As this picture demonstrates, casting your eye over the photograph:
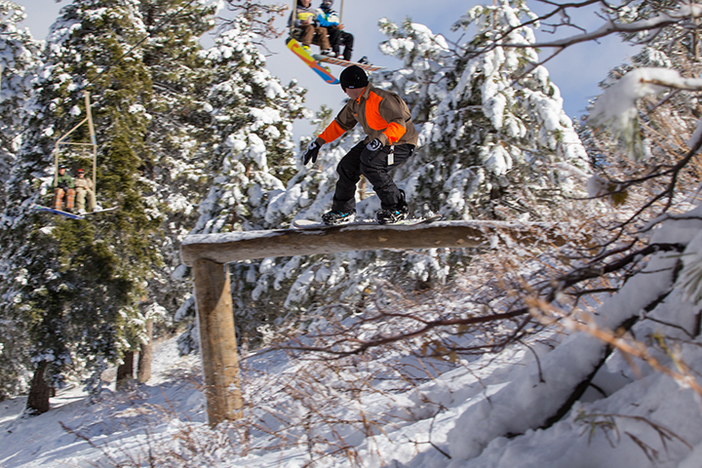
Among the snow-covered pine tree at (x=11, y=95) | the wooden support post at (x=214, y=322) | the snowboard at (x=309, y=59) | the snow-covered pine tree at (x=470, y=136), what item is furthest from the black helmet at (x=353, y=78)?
the snow-covered pine tree at (x=11, y=95)

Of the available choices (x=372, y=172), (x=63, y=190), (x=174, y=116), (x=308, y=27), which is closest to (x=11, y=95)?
(x=174, y=116)

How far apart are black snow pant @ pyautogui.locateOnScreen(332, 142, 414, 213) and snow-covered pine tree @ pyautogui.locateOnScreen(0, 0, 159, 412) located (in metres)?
8.72

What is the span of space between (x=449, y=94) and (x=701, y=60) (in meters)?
4.60

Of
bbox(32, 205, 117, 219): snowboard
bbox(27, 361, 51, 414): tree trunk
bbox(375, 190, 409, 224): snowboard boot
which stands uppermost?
bbox(32, 205, 117, 219): snowboard

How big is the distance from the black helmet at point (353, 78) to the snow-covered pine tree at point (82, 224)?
30.6 feet

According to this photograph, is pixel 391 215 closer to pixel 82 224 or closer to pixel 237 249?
pixel 237 249

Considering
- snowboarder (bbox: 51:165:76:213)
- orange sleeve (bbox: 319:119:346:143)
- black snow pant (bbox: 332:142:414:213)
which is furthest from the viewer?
snowboarder (bbox: 51:165:76:213)

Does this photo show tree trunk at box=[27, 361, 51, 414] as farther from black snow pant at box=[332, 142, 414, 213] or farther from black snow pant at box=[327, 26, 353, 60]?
black snow pant at box=[332, 142, 414, 213]

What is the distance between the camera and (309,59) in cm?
810

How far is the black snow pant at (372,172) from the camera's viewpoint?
16.0 ft

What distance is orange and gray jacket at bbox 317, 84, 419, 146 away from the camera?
4.71 m

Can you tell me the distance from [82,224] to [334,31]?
7.81m

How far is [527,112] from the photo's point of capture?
8.17 meters

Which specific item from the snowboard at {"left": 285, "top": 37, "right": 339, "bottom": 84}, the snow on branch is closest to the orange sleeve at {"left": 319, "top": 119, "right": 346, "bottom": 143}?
the snowboard at {"left": 285, "top": 37, "right": 339, "bottom": 84}
